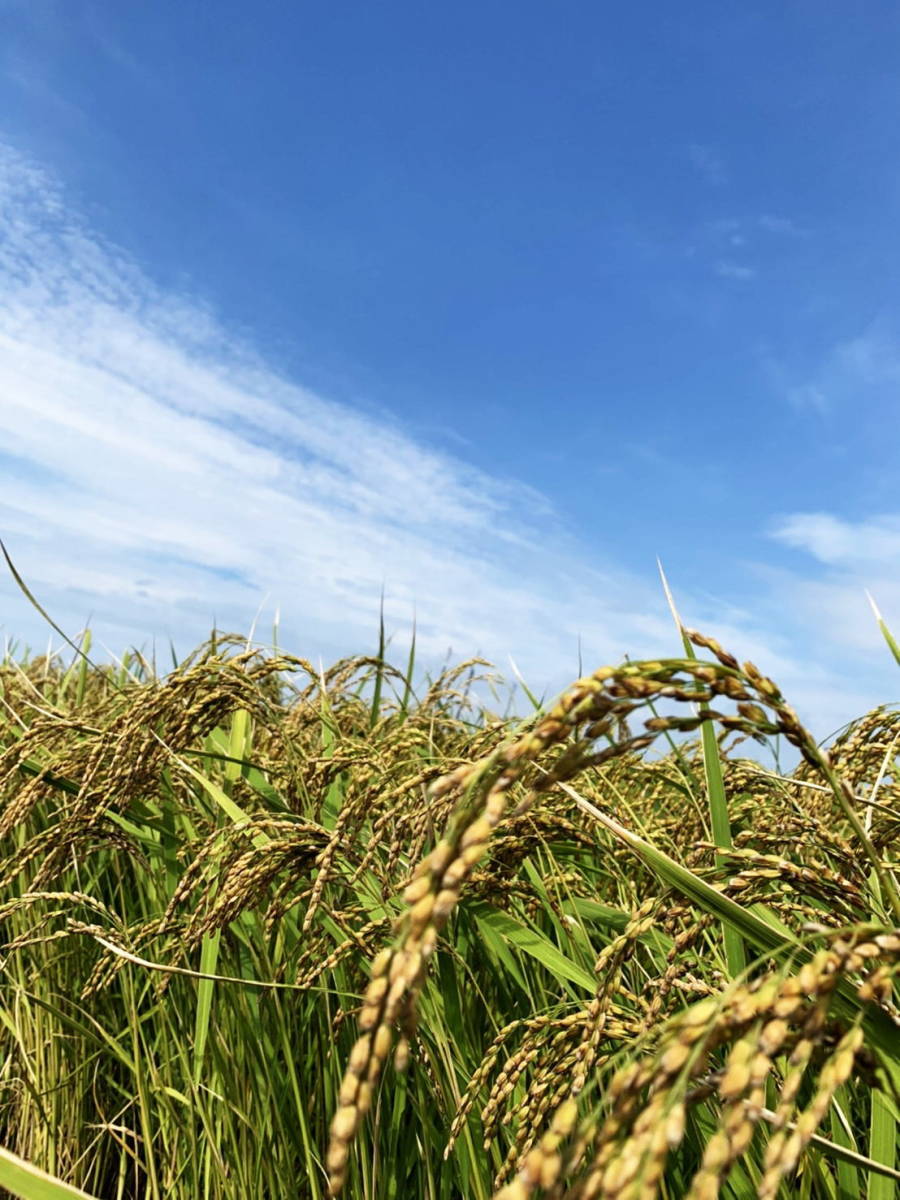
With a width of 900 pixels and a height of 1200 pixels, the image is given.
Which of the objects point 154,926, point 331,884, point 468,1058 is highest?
point 331,884

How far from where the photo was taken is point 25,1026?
3.44m

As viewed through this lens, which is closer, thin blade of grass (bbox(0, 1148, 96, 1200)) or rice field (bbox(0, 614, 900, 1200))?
rice field (bbox(0, 614, 900, 1200))

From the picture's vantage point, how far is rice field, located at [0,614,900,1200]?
2.33 feet

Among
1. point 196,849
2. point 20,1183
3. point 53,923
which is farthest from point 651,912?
point 53,923

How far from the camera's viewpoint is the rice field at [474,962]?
71 cm

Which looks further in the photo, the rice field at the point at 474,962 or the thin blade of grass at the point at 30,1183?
the thin blade of grass at the point at 30,1183

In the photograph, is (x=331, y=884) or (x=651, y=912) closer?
(x=651, y=912)

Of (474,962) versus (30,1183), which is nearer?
(30,1183)

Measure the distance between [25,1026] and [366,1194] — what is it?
203 centimetres

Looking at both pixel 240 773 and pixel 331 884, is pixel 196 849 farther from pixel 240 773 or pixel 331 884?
pixel 331 884

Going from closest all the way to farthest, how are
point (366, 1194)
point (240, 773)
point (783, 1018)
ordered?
point (783, 1018), point (366, 1194), point (240, 773)

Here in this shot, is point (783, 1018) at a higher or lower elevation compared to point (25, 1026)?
higher

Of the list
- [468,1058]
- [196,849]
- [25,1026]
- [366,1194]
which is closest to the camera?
[366,1194]

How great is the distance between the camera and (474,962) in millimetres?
2459
